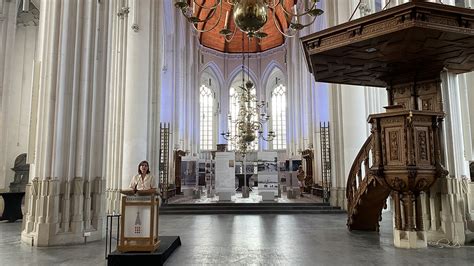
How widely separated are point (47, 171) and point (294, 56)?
2300 cm

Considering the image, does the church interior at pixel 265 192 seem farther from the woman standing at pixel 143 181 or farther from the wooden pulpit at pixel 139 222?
the woman standing at pixel 143 181

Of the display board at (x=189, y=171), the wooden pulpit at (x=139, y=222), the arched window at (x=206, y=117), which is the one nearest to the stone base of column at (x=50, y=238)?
the wooden pulpit at (x=139, y=222)

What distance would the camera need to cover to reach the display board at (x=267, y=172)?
15844 mm

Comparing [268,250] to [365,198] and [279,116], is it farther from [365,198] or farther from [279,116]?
[279,116]

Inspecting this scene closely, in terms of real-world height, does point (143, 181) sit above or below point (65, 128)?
below

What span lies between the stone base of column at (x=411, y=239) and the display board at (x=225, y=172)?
9013 millimetres

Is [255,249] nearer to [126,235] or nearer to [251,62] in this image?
[126,235]

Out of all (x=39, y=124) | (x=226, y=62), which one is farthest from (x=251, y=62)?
(x=39, y=124)

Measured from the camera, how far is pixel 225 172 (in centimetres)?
1498

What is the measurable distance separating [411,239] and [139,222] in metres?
4.73

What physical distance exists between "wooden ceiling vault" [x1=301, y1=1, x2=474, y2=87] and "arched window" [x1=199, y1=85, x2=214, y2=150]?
86.8 feet

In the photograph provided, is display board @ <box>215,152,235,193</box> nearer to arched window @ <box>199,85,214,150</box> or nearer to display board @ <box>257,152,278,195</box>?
display board @ <box>257,152,278,195</box>

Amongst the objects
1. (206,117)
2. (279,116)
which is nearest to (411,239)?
(279,116)

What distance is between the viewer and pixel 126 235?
548cm
